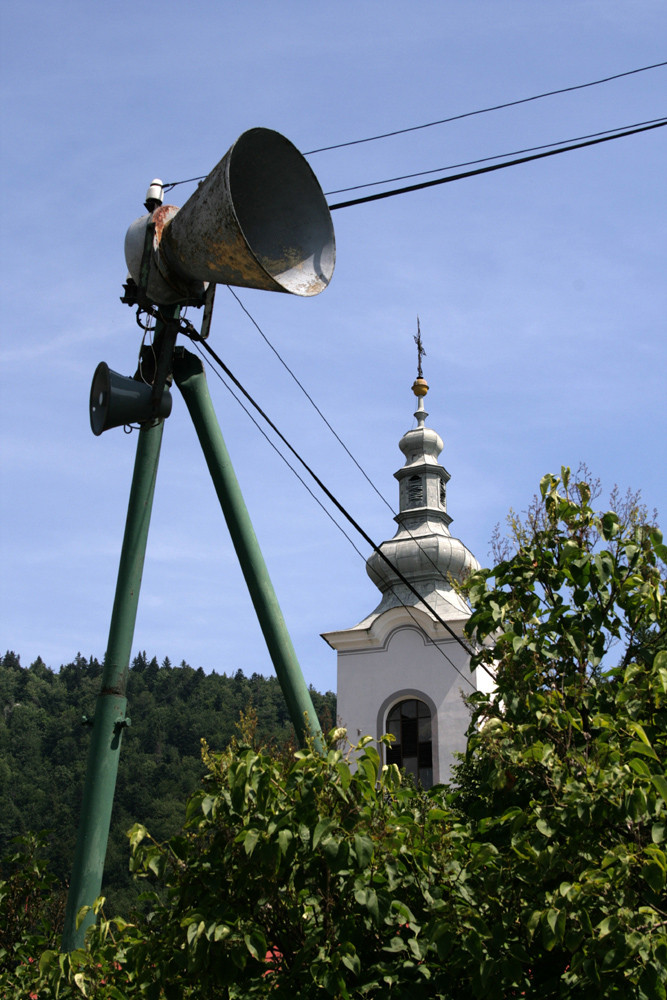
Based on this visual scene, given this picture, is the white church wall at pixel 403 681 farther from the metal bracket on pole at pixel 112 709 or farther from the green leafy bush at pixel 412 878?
the green leafy bush at pixel 412 878

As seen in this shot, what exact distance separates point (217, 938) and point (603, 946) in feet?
4.56

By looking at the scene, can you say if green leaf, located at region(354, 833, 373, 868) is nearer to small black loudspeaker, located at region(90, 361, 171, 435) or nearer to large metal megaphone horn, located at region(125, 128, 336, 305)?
small black loudspeaker, located at region(90, 361, 171, 435)

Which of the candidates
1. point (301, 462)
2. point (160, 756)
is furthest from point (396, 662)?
point (160, 756)

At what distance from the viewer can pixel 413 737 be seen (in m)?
24.6

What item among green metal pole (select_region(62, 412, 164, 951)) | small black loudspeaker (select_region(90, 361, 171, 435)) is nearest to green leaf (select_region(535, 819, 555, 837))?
green metal pole (select_region(62, 412, 164, 951))

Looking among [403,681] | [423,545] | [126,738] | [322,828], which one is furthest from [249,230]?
[126,738]

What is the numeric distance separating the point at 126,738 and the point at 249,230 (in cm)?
7049

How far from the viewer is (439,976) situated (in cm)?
478

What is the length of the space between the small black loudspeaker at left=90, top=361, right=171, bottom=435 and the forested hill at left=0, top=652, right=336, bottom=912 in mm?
46907

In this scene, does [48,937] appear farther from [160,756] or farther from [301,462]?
Answer: [160,756]

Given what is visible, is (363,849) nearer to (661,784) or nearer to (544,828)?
(544,828)

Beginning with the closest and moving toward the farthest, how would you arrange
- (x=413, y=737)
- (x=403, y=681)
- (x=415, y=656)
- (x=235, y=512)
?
(x=235, y=512) < (x=413, y=737) < (x=403, y=681) < (x=415, y=656)

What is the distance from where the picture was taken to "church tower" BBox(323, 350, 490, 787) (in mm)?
24328

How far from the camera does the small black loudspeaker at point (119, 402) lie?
666 cm
